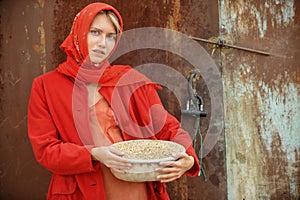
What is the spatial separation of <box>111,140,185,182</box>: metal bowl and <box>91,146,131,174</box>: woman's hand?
0.02 meters

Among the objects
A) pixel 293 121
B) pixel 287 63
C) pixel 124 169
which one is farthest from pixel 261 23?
pixel 124 169

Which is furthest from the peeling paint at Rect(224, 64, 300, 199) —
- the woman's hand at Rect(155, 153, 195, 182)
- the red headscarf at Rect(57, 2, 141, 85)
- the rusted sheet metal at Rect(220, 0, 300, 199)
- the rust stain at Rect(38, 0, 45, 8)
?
the rust stain at Rect(38, 0, 45, 8)

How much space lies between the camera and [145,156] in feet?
4.56

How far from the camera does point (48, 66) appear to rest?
225cm

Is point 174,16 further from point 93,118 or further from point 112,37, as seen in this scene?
point 93,118

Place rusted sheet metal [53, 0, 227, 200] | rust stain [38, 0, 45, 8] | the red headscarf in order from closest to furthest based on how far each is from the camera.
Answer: the red headscarf < rusted sheet metal [53, 0, 227, 200] < rust stain [38, 0, 45, 8]

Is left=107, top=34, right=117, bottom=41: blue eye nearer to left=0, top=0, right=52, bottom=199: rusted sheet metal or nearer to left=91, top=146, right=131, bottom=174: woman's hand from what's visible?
left=91, top=146, right=131, bottom=174: woman's hand

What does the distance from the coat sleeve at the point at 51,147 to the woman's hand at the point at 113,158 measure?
0.05m

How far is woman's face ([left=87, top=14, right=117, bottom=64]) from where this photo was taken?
62.8 inches

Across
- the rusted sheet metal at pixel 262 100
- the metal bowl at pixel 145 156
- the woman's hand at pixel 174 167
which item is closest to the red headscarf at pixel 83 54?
the metal bowl at pixel 145 156

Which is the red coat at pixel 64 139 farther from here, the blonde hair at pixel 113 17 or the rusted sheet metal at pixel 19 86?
the rusted sheet metal at pixel 19 86

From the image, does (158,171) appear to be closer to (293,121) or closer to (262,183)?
(262,183)

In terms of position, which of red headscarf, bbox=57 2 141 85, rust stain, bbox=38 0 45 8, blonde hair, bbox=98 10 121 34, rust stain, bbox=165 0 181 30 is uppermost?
rust stain, bbox=38 0 45 8

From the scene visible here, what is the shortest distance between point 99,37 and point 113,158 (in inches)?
21.8
